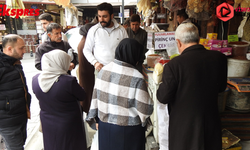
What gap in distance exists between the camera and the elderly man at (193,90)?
143 cm

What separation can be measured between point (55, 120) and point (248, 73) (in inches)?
105

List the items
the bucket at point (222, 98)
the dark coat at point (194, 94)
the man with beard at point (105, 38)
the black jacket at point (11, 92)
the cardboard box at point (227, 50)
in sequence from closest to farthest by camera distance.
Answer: the dark coat at point (194, 94), the black jacket at point (11, 92), the bucket at point (222, 98), the cardboard box at point (227, 50), the man with beard at point (105, 38)

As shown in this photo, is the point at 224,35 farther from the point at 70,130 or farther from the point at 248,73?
the point at 70,130

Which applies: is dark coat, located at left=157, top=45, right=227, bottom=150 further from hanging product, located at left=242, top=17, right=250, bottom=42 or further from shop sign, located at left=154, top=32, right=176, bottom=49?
hanging product, located at left=242, top=17, right=250, bottom=42

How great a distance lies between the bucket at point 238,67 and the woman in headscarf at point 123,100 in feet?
5.37

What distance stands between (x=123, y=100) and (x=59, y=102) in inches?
25.3

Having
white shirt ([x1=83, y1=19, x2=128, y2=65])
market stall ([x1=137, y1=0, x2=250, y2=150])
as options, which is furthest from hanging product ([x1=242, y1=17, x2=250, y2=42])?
white shirt ([x1=83, y1=19, x2=128, y2=65])

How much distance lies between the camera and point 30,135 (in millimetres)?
3131

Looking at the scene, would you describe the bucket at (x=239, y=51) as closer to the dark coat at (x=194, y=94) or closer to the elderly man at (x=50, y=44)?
the dark coat at (x=194, y=94)

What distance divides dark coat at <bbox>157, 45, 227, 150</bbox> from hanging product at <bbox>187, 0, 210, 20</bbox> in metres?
1.85

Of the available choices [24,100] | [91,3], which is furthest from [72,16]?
[91,3]

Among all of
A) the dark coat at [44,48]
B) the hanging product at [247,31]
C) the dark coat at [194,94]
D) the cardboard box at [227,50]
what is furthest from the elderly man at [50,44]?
the hanging product at [247,31]

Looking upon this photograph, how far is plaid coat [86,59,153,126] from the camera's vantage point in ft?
4.85

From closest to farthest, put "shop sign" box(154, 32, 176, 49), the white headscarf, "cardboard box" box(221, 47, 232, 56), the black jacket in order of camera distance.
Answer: the white headscarf, the black jacket, "cardboard box" box(221, 47, 232, 56), "shop sign" box(154, 32, 176, 49)
